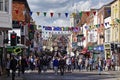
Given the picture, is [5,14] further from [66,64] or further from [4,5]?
[66,64]

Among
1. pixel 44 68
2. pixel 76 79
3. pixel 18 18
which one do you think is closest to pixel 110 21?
pixel 18 18

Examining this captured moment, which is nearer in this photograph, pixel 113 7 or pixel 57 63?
pixel 57 63

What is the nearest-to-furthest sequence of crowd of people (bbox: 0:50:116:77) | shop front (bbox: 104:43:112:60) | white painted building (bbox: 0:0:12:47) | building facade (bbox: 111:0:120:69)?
1. white painted building (bbox: 0:0:12:47)
2. crowd of people (bbox: 0:50:116:77)
3. building facade (bbox: 111:0:120:69)
4. shop front (bbox: 104:43:112:60)

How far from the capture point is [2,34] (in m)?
44.5

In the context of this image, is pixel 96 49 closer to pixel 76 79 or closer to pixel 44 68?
pixel 44 68

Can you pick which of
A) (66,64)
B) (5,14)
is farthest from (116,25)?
(5,14)

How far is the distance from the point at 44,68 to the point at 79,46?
7032 cm

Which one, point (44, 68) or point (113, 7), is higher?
point (113, 7)

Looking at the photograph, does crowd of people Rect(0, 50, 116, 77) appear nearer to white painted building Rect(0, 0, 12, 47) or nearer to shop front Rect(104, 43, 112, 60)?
white painted building Rect(0, 0, 12, 47)

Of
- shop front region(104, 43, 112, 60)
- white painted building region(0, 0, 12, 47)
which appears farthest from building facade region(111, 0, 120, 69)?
white painted building region(0, 0, 12, 47)

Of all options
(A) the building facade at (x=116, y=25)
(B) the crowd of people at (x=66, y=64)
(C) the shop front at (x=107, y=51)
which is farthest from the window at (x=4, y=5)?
(C) the shop front at (x=107, y=51)

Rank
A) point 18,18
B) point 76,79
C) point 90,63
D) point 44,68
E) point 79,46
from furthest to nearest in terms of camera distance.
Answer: point 79,46 < point 18,18 < point 90,63 < point 44,68 < point 76,79

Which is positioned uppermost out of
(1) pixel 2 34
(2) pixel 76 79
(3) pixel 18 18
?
(3) pixel 18 18

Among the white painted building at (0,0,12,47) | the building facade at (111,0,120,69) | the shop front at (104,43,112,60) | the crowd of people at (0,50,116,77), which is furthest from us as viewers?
the shop front at (104,43,112,60)
